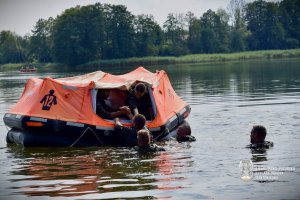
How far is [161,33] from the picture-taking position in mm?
115250

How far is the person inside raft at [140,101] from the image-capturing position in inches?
602

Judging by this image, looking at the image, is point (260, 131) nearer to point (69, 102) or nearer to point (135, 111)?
point (135, 111)

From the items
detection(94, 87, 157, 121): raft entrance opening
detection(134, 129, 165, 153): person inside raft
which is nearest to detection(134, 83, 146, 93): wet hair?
detection(94, 87, 157, 121): raft entrance opening

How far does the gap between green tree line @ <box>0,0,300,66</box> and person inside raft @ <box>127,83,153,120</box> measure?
294 ft

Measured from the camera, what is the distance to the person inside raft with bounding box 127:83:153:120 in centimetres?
1529

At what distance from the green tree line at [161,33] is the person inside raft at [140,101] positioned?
8961 centimetres

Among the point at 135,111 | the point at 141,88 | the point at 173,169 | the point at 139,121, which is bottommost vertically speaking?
the point at 173,169

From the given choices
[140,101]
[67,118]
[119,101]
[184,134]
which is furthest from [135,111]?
[67,118]

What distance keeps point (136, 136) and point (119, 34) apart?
321 ft

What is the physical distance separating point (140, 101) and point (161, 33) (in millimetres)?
100296

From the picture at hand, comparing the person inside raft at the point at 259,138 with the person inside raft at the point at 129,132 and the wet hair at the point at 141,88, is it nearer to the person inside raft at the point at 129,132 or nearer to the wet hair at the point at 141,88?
the person inside raft at the point at 129,132

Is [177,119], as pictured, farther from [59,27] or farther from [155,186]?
[59,27]

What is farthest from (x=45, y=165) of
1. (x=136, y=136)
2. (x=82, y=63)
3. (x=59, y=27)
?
(x=59, y=27)

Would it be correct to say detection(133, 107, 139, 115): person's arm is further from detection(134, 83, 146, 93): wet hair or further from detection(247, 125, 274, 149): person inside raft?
detection(247, 125, 274, 149): person inside raft
